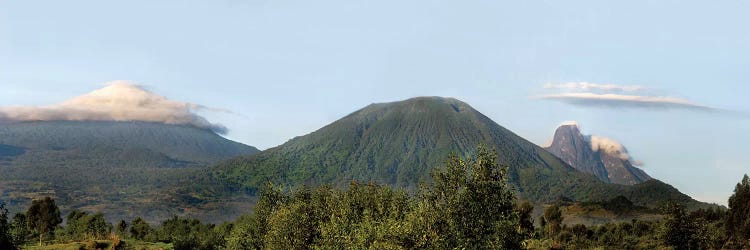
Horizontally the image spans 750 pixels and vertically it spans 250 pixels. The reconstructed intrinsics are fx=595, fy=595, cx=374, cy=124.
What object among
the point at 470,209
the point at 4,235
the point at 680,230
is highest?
the point at 470,209

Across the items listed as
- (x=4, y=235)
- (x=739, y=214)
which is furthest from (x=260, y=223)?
(x=739, y=214)

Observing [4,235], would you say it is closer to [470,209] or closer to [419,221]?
[419,221]

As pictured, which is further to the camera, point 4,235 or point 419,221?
point 4,235

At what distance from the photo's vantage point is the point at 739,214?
14188cm

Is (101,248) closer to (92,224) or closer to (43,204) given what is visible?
(92,224)

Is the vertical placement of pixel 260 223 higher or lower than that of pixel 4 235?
lower

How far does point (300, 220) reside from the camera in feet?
245

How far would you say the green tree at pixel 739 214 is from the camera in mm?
134625

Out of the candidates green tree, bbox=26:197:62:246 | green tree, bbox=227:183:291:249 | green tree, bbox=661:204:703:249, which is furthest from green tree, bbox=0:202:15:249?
green tree, bbox=26:197:62:246

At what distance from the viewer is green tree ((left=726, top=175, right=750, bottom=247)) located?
5300 inches

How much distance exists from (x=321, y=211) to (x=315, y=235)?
13.7 ft

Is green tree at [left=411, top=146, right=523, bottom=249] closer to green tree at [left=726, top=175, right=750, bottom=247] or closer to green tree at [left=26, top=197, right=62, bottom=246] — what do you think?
green tree at [left=726, top=175, right=750, bottom=247]

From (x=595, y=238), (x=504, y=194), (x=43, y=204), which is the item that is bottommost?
(x=595, y=238)

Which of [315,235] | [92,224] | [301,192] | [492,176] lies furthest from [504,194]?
[92,224]
